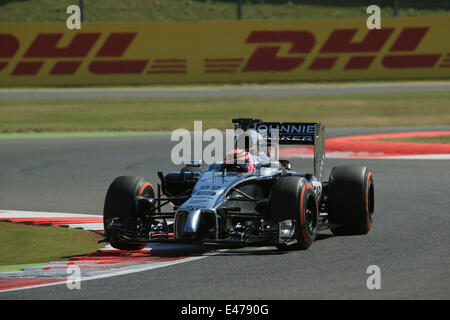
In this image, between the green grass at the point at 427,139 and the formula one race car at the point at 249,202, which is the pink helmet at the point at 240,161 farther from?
the green grass at the point at 427,139

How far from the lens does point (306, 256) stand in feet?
27.6

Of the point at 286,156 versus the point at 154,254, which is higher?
the point at 286,156

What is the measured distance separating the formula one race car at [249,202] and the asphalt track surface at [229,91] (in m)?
21.2

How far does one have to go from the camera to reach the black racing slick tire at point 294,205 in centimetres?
848

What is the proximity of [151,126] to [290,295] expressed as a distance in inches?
736

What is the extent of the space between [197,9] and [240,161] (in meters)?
36.4

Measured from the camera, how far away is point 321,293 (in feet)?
22.4

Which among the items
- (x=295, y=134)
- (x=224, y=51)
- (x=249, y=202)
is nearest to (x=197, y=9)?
(x=224, y=51)

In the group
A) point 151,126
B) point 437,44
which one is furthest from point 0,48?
point 437,44

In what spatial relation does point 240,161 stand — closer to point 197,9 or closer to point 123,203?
point 123,203
